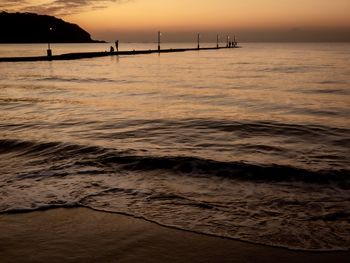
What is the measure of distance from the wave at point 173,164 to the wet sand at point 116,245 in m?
2.87

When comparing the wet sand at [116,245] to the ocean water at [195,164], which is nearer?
the wet sand at [116,245]

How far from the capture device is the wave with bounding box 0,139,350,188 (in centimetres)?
744

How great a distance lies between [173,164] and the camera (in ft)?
27.4

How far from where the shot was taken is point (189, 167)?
321 inches

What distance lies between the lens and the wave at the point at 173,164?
24.4ft

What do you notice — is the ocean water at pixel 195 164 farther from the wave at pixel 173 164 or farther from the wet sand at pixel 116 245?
the wet sand at pixel 116 245

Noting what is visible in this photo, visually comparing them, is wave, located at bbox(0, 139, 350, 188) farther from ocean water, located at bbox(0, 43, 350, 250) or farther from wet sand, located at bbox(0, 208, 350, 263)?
wet sand, located at bbox(0, 208, 350, 263)

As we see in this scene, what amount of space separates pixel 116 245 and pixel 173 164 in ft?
13.0

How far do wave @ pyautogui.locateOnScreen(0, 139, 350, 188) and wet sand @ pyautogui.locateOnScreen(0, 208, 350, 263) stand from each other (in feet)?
9.42

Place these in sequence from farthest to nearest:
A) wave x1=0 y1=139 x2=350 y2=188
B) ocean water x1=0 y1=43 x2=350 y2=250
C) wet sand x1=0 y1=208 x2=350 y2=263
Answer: wave x1=0 y1=139 x2=350 y2=188, ocean water x1=0 y1=43 x2=350 y2=250, wet sand x1=0 y1=208 x2=350 y2=263

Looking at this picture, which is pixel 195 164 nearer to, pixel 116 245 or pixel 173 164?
pixel 173 164

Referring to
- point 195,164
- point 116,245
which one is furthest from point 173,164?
point 116,245

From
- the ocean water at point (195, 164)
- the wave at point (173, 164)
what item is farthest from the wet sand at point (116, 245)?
the wave at point (173, 164)

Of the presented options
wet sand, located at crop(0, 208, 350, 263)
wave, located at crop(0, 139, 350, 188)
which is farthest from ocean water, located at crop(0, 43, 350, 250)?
wet sand, located at crop(0, 208, 350, 263)
